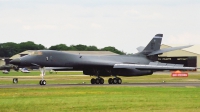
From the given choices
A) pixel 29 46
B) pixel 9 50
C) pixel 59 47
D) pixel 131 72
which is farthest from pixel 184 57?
pixel 9 50

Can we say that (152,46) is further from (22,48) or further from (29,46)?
(22,48)

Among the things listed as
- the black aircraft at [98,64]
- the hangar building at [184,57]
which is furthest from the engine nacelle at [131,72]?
the hangar building at [184,57]

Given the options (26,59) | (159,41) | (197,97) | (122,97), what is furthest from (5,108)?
(159,41)

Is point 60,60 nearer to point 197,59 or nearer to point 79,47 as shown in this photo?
point 197,59

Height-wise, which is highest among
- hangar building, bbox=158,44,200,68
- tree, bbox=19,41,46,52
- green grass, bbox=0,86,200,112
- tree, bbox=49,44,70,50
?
tree, bbox=19,41,46,52

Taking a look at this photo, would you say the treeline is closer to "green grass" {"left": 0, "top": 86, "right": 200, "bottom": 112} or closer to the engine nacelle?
the engine nacelle

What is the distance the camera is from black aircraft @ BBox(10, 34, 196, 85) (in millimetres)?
48094

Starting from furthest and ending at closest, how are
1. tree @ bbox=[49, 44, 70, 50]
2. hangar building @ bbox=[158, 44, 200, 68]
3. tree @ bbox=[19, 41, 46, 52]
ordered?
1. tree @ bbox=[19, 41, 46, 52]
2. tree @ bbox=[49, 44, 70, 50]
3. hangar building @ bbox=[158, 44, 200, 68]

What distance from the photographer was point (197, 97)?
29578 mm

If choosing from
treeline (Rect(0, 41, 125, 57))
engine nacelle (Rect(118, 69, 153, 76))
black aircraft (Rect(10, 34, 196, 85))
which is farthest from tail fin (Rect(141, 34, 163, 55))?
treeline (Rect(0, 41, 125, 57))

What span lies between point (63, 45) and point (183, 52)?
202ft

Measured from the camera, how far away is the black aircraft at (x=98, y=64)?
158 ft

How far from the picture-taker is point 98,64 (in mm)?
50781

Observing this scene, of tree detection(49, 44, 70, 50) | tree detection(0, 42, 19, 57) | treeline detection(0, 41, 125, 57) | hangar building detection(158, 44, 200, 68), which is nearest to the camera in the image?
hangar building detection(158, 44, 200, 68)
